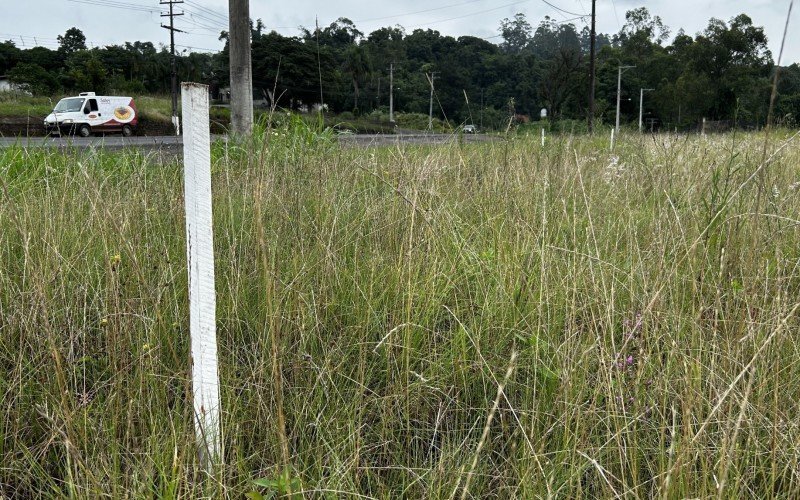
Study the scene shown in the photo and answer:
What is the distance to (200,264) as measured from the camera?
1.50 metres

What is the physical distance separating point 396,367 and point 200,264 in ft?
2.31

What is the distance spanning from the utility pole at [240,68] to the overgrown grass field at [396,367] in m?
3.78

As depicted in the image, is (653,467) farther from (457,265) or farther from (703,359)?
(457,265)

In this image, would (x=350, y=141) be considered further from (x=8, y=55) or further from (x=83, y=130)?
(x=8, y=55)

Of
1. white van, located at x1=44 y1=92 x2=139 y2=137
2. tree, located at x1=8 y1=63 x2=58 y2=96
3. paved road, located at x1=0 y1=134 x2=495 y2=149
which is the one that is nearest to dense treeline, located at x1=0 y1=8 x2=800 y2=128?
tree, located at x1=8 y1=63 x2=58 y2=96

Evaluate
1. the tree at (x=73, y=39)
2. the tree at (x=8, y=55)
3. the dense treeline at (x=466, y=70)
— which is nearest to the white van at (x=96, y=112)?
the dense treeline at (x=466, y=70)

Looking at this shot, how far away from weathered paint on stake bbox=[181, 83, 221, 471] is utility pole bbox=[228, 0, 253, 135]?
530cm

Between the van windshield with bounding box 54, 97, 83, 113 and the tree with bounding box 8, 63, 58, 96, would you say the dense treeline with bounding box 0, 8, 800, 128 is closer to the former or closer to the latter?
the tree with bounding box 8, 63, 58, 96

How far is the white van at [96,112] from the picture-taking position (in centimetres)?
2622

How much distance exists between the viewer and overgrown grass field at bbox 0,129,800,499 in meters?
1.45

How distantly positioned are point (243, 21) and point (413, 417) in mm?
5788

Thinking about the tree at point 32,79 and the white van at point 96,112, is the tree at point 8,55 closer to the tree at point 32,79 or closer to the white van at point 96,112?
the tree at point 32,79

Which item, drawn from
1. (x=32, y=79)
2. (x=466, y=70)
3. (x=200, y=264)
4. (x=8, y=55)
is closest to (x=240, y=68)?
(x=200, y=264)

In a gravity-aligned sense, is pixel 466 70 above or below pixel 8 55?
below
